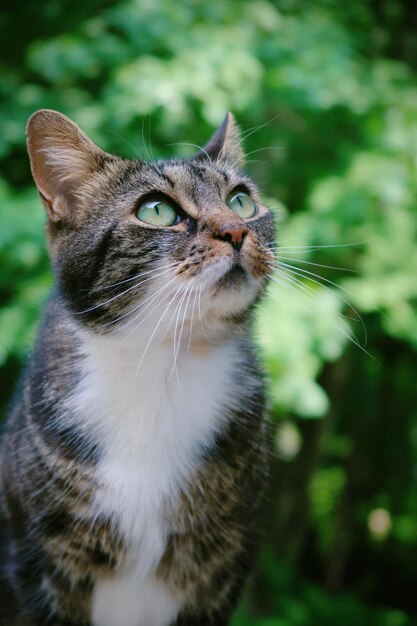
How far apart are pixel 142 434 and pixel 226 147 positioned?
0.88 m

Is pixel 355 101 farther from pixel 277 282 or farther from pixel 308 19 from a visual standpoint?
pixel 277 282

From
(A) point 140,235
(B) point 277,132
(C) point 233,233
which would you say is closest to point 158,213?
(A) point 140,235

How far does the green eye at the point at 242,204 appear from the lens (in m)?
1.85

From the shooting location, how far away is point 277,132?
11.0ft

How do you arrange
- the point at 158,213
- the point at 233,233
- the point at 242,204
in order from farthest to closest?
the point at 242,204 → the point at 158,213 → the point at 233,233

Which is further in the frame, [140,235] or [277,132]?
[277,132]

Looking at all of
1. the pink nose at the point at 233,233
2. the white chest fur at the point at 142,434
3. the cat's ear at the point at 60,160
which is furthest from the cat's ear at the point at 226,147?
the white chest fur at the point at 142,434

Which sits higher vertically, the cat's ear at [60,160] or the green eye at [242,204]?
the cat's ear at [60,160]

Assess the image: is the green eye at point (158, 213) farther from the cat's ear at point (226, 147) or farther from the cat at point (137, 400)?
the cat's ear at point (226, 147)

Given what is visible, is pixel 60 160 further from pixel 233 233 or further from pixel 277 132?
pixel 277 132

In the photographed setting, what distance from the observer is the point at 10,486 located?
1898mm

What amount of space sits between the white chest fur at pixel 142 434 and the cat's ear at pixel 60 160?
0.35 meters

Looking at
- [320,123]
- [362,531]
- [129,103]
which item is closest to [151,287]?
[129,103]

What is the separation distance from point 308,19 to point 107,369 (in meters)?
2.54
